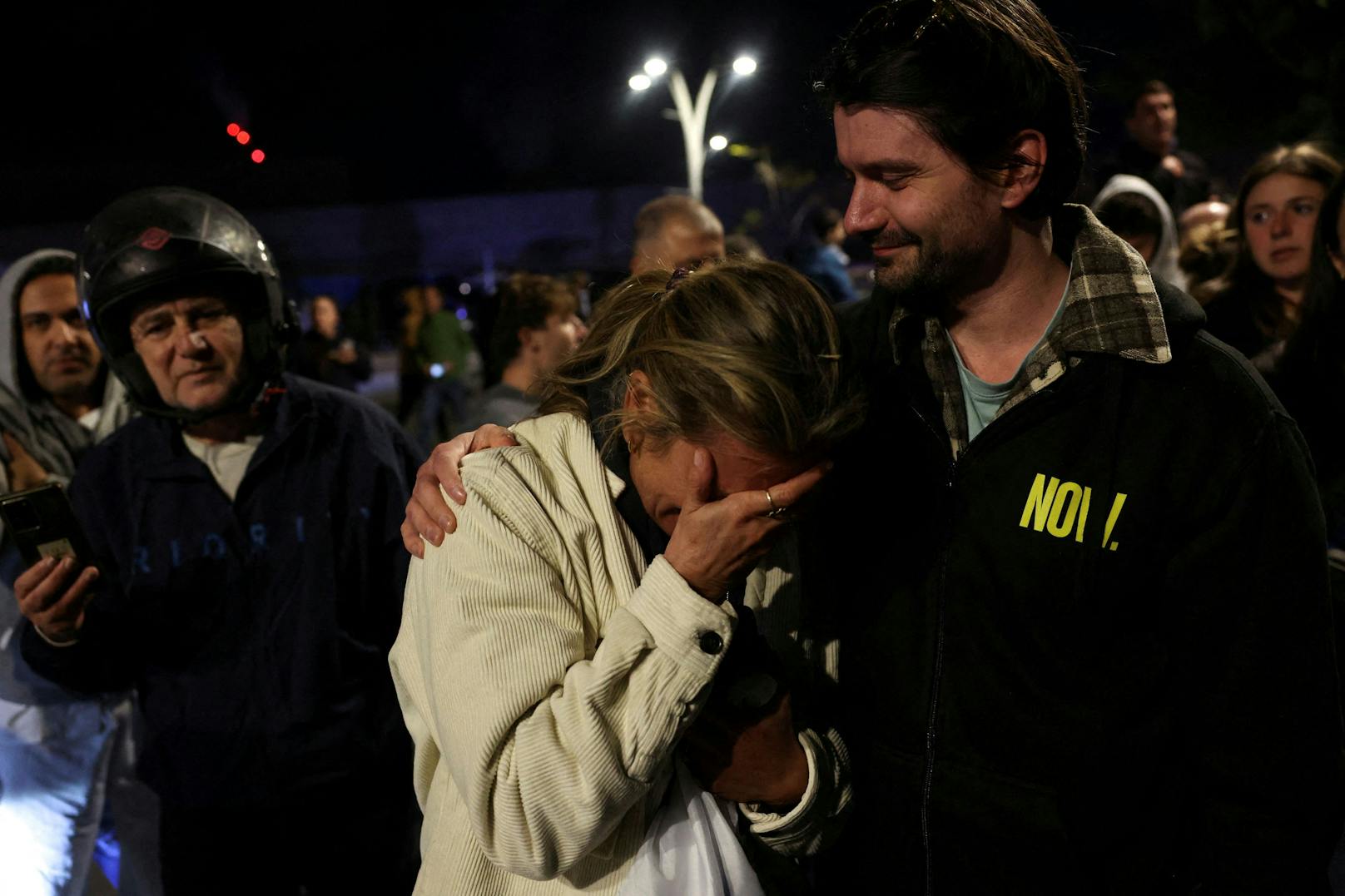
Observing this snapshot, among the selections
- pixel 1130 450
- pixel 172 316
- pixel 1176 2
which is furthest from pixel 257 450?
pixel 1176 2

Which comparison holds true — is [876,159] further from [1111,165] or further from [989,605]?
[1111,165]

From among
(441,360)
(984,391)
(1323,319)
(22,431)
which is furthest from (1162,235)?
(441,360)

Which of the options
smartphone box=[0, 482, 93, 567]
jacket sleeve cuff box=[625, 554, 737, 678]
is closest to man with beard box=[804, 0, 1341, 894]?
jacket sleeve cuff box=[625, 554, 737, 678]

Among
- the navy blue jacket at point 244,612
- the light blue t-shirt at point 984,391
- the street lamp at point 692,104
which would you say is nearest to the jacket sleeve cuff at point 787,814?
the light blue t-shirt at point 984,391

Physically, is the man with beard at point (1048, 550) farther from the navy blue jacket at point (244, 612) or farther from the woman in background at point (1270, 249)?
the woman in background at point (1270, 249)

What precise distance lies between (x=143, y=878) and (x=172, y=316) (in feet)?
6.38

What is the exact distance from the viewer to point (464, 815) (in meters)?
1.56

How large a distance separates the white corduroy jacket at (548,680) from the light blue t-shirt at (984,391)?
67cm

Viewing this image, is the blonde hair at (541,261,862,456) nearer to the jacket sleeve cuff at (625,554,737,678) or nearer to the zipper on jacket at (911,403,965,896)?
the jacket sleeve cuff at (625,554,737,678)

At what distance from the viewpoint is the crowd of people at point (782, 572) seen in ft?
4.76

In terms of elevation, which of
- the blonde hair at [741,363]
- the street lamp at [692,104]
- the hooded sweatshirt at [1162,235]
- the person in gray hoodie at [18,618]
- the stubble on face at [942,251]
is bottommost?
the person in gray hoodie at [18,618]

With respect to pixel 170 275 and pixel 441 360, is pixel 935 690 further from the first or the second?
pixel 441 360

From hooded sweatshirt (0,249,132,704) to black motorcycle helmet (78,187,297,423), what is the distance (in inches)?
27.9

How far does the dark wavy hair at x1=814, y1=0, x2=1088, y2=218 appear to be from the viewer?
1802 mm
